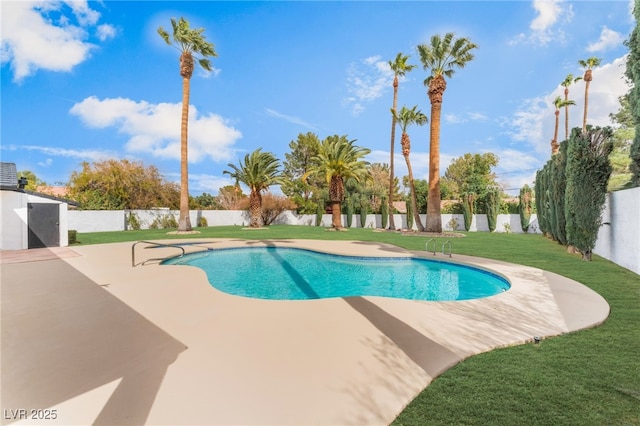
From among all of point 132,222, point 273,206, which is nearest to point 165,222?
point 132,222

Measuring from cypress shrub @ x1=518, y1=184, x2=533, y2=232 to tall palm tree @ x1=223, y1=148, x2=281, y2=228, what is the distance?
20.2 metres

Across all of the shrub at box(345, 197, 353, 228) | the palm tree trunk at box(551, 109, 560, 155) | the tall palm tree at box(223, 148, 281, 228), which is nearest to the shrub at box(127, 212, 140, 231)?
the tall palm tree at box(223, 148, 281, 228)

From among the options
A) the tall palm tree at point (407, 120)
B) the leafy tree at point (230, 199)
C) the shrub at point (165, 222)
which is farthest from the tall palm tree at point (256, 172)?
the tall palm tree at point (407, 120)

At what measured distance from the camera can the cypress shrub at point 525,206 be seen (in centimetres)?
2352

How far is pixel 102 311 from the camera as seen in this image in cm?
490

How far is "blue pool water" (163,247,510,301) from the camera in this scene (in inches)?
291

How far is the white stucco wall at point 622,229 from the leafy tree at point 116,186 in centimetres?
3182

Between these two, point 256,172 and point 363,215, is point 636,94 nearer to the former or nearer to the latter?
point 363,215

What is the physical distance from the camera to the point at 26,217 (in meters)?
12.6

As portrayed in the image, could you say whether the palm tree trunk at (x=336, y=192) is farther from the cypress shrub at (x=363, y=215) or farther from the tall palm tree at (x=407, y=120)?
the cypress shrub at (x=363, y=215)

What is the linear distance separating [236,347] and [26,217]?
48.6ft

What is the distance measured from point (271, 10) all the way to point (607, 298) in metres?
17.8

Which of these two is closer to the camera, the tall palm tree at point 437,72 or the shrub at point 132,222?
the tall palm tree at point 437,72

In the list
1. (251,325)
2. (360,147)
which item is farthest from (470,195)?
(251,325)
